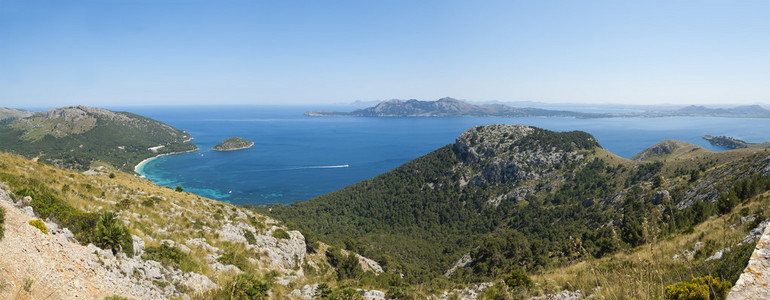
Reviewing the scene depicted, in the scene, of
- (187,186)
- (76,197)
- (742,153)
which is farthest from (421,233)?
(187,186)

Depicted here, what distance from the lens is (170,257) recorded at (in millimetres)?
14117

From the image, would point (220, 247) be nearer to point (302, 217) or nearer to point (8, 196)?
point (8, 196)

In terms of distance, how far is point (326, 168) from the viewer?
183 metres


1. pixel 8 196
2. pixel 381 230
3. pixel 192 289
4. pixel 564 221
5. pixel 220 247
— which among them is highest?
pixel 8 196

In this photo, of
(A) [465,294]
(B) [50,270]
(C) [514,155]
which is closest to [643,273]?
(A) [465,294]

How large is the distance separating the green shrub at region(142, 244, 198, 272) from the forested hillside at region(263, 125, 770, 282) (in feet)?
113

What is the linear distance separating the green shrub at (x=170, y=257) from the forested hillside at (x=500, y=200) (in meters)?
34.5

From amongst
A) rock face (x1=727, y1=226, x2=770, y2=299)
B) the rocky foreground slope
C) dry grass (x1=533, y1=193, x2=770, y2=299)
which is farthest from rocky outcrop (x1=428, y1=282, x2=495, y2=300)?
rock face (x1=727, y1=226, x2=770, y2=299)

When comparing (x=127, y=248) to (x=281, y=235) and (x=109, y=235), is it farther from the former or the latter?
(x=281, y=235)

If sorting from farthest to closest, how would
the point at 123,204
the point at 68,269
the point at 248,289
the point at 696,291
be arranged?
1. the point at 123,204
2. the point at 248,289
3. the point at 68,269
4. the point at 696,291

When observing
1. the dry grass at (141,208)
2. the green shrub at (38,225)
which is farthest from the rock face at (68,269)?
the dry grass at (141,208)

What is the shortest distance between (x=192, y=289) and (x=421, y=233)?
87936mm

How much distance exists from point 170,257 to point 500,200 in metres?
102

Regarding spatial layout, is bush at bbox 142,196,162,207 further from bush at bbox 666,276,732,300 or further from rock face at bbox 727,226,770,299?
rock face at bbox 727,226,770,299
